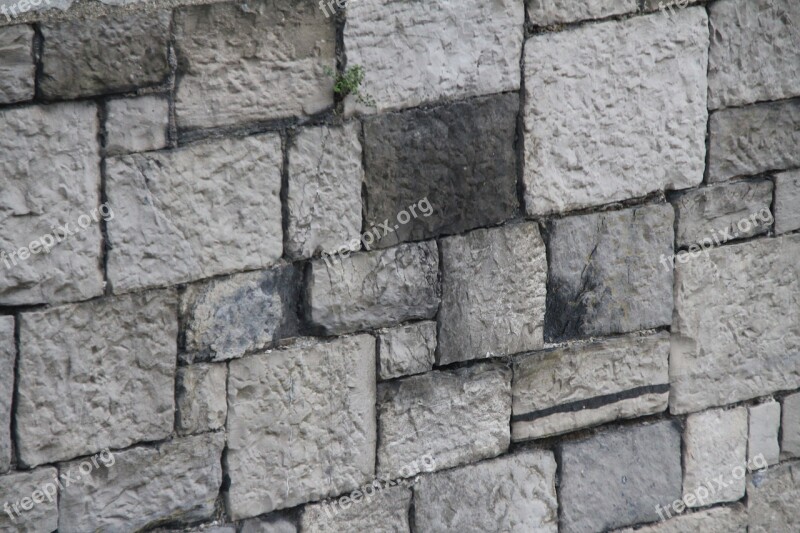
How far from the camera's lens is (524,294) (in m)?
3.78

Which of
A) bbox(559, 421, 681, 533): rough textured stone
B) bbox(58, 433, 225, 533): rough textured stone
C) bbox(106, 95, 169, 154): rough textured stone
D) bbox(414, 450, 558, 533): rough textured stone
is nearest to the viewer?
bbox(106, 95, 169, 154): rough textured stone

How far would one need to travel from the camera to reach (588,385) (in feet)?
13.0

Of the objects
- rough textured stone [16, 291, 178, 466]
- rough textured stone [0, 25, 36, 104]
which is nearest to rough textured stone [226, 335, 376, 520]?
rough textured stone [16, 291, 178, 466]

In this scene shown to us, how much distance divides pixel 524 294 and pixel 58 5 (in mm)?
1827

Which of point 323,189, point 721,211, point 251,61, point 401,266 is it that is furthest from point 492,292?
point 251,61

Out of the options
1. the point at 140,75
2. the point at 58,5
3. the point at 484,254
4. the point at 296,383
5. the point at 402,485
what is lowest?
the point at 402,485

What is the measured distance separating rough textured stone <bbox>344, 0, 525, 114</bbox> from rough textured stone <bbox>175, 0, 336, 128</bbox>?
126 millimetres

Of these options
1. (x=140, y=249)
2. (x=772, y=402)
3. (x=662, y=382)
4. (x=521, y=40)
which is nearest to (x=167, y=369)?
(x=140, y=249)

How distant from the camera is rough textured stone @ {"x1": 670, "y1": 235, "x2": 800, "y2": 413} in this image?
4.11m

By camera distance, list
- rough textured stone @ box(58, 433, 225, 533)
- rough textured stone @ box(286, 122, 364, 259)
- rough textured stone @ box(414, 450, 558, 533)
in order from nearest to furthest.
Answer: rough textured stone @ box(58, 433, 225, 533), rough textured stone @ box(286, 122, 364, 259), rough textured stone @ box(414, 450, 558, 533)

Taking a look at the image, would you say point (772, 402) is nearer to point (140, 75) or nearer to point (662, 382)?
point (662, 382)

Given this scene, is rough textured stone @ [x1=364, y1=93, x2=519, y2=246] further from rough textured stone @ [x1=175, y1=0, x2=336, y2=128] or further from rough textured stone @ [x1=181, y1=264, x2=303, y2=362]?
rough textured stone @ [x1=181, y1=264, x2=303, y2=362]

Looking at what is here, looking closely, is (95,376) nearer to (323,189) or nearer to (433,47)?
(323,189)

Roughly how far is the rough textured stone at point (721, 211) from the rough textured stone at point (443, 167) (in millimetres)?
759
